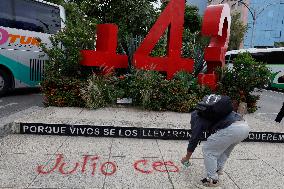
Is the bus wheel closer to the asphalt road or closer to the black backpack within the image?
the asphalt road

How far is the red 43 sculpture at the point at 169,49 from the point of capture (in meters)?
9.59

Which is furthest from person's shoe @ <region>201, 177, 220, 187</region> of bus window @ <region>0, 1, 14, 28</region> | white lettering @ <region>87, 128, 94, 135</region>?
bus window @ <region>0, 1, 14, 28</region>

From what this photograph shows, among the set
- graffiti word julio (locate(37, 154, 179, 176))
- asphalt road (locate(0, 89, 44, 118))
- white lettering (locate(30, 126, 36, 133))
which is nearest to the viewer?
graffiti word julio (locate(37, 154, 179, 176))

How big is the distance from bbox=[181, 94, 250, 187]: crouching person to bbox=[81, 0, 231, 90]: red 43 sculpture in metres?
5.62

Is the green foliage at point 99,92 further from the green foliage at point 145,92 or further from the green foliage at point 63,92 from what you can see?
the green foliage at point 63,92

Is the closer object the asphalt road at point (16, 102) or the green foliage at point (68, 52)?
the asphalt road at point (16, 102)

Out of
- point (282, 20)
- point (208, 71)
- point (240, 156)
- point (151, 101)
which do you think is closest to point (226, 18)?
point (208, 71)

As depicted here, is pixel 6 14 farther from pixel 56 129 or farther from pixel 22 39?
pixel 56 129

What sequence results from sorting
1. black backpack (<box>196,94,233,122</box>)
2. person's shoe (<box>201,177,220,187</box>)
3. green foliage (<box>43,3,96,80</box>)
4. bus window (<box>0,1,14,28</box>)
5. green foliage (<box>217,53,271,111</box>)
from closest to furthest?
black backpack (<box>196,94,233,122</box>) → person's shoe (<box>201,177,220,187</box>) → green foliage (<box>43,3,96,80</box>) → green foliage (<box>217,53,271,111</box>) → bus window (<box>0,1,14,28</box>)

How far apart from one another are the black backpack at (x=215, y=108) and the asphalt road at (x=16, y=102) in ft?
19.7

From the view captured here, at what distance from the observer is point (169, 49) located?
1000cm

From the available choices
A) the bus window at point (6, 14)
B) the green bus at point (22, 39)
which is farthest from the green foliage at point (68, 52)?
the bus window at point (6, 14)

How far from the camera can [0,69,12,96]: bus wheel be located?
10938 millimetres

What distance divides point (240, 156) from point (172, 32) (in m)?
5.44
